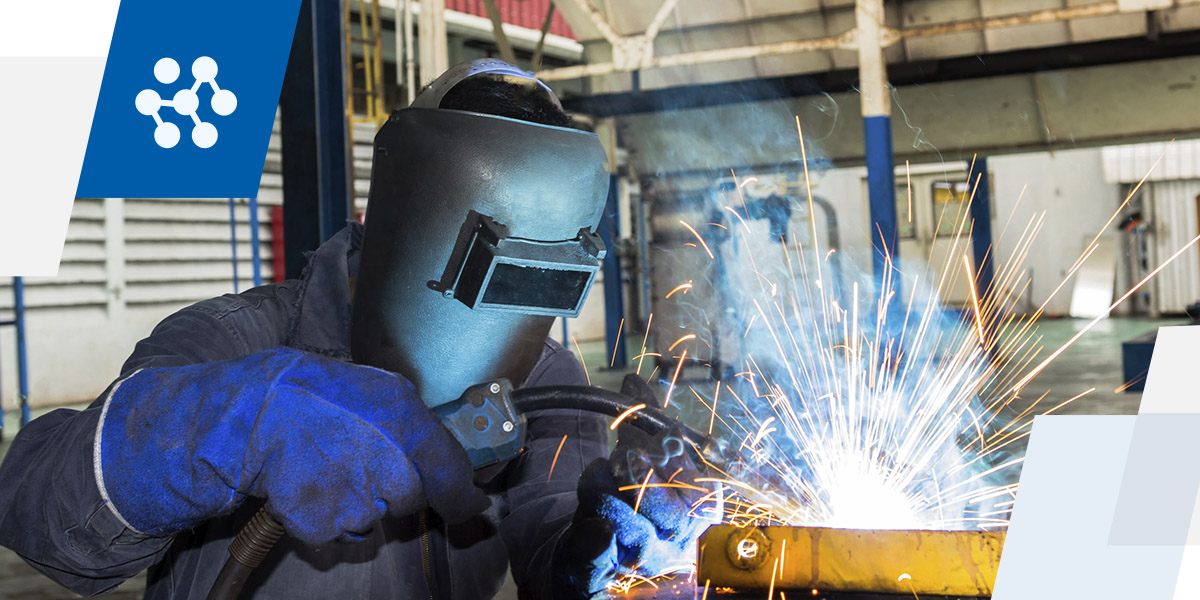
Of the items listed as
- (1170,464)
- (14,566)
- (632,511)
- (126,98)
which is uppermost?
(126,98)

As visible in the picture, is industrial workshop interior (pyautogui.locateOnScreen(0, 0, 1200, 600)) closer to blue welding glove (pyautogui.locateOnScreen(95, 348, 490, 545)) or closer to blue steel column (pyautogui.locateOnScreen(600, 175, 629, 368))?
blue welding glove (pyautogui.locateOnScreen(95, 348, 490, 545))

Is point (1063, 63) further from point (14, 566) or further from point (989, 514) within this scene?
point (14, 566)

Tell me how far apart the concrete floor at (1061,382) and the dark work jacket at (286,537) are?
1.23 metres

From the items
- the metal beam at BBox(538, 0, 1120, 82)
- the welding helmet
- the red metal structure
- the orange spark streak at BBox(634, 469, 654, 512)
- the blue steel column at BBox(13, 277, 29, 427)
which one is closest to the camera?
the welding helmet

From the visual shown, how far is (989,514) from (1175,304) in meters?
13.8

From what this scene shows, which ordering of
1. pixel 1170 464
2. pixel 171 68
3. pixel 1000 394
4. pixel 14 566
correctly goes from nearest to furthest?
pixel 1170 464, pixel 14 566, pixel 171 68, pixel 1000 394

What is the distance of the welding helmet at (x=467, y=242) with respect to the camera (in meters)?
1.22

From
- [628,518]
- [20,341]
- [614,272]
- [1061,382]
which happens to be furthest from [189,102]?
[1061,382]

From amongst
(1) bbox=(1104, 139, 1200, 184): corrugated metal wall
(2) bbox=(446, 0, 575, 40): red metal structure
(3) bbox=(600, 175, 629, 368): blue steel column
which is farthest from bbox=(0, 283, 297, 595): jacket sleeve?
(1) bbox=(1104, 139, 1200, 184): corrugated metal wall

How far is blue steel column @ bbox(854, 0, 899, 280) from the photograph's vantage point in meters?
5.09

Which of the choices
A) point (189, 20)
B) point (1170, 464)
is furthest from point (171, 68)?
point (1170, 464)

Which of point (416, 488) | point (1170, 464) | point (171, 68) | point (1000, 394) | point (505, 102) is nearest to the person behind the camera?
point (416, 488)

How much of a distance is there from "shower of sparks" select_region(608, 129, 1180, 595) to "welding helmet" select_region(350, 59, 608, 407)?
322 mm

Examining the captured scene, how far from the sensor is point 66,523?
1021 mm
